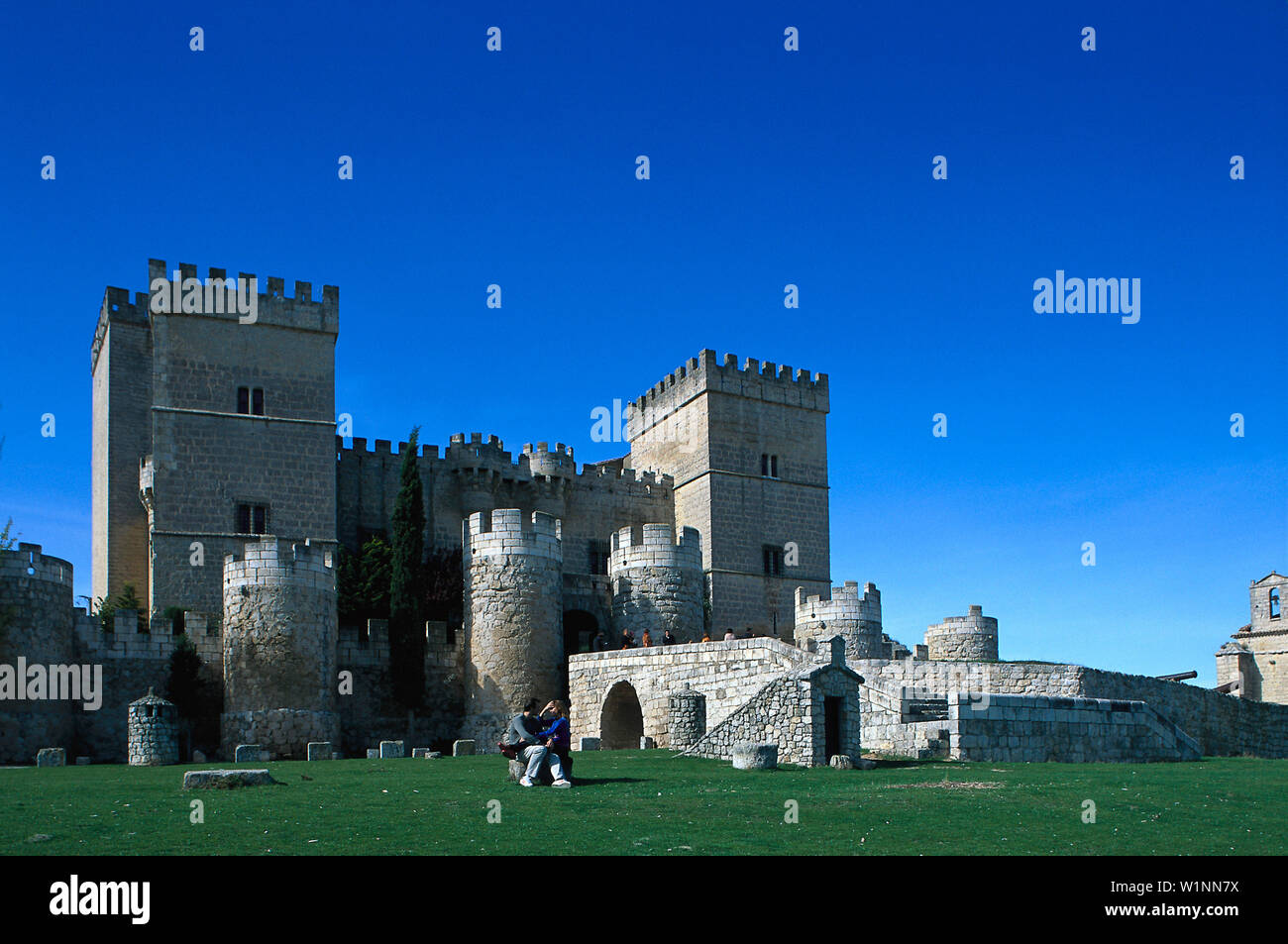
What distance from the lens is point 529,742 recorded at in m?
15.2

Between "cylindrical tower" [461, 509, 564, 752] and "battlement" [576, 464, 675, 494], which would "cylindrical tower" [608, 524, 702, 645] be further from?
"battlement" [576, 464, 675, 494]

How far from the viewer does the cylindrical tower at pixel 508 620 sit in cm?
3016

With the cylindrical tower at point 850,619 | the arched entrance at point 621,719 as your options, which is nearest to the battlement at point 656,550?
the cylindrical tower at point 850,619

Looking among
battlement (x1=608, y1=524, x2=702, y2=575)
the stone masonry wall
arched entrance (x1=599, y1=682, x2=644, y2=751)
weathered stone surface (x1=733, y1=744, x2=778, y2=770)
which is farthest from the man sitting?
battlement (x1=608, y1=524, x2=702, y2=575)

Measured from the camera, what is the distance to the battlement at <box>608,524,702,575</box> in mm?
33375

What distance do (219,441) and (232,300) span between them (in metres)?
4.10

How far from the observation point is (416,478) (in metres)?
38.9

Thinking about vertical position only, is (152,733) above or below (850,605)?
below

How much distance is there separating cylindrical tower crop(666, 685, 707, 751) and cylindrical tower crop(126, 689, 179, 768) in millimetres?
9377

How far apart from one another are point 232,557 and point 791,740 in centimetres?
1529

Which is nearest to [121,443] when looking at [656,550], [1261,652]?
[656,550]

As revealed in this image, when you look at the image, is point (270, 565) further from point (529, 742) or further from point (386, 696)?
point (529, 742)
